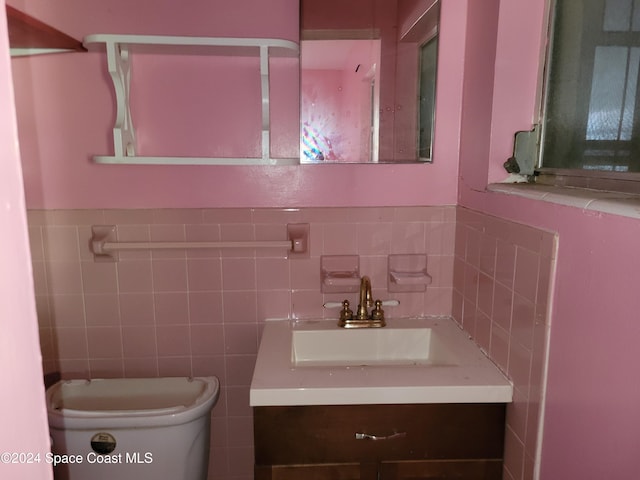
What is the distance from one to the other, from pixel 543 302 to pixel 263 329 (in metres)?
0.83

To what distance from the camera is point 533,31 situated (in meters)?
1.16

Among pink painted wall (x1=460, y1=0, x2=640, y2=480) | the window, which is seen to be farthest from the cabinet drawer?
the window

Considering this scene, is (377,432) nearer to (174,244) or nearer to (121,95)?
(174,244)

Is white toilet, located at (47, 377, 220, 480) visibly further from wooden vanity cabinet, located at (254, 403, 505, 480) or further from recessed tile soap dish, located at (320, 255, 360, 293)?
recessed tile soap dish, located at (320, 255, 360, 293)

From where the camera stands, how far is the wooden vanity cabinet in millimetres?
1131

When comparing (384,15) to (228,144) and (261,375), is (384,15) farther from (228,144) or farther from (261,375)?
(261,375)

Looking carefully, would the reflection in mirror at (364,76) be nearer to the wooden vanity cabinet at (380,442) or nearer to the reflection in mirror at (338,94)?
the reflection in mirror at (338,94)

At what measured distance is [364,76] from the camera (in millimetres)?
1414

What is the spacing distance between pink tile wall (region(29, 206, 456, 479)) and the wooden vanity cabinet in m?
0.42

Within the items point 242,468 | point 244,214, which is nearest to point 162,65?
point 244,214

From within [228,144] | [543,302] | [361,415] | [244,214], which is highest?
[228,144]

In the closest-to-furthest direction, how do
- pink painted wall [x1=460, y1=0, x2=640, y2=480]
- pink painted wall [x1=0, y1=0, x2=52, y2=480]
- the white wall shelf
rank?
pink painted wall [x1=0, y1=0, x2=52, y2=480] < pink painted wall [x1=460, y1=0, x2=640, y2=480] < the white wall shelf

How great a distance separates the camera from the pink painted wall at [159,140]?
1.36 m

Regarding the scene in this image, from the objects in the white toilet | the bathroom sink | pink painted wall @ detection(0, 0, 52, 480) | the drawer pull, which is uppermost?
pink painted wall @ detection(0, 0, 52, 480)
